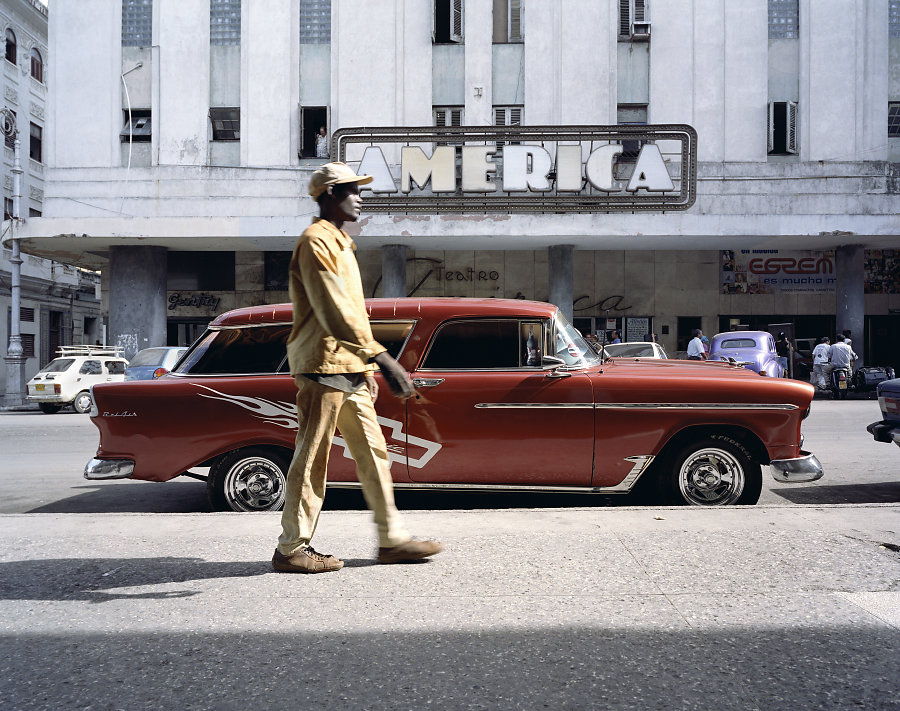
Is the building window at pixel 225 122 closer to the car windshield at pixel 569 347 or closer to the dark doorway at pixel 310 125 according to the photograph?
the dark doorway at pixel 310 125

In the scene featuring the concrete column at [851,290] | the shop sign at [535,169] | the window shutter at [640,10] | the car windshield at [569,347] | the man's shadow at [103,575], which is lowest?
the man's shadow at [103,575]

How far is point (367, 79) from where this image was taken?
21641mm

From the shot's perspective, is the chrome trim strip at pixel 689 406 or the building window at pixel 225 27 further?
the building window at pixel 225 27

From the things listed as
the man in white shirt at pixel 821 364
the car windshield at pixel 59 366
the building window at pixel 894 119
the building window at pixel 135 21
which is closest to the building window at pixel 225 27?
the building window at pixel 135 21

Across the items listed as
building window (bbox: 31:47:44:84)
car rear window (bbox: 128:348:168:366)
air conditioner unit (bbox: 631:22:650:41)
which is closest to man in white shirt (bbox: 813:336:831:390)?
air conditioner unit (bbox: 631:22:650:41)

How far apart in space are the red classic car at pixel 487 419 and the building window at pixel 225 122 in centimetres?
1775

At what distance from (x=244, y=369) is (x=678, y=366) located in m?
3.27

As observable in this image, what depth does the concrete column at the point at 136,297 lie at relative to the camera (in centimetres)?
2230

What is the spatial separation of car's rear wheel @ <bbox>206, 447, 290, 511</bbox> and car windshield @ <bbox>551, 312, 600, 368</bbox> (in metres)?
2.10

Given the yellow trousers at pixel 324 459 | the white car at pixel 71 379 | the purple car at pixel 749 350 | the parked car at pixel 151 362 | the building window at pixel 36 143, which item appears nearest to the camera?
the yellow trousers at pixel 324 459

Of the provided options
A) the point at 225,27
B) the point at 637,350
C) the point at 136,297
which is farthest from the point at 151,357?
the point at 637,350

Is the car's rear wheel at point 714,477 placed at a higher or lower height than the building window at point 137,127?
lower

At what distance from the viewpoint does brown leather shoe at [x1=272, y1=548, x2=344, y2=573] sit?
364cm

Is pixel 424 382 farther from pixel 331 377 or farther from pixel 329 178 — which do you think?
pixel 329 178
